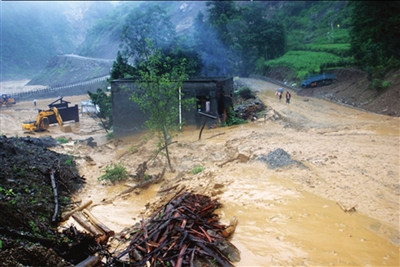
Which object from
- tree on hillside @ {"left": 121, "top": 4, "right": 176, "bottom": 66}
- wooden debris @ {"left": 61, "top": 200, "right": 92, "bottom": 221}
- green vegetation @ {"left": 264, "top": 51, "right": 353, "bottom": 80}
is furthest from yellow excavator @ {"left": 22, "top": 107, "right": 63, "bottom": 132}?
green vegetation @ {"left": 264, "top": 51, "right": 353, "bottom": 80}

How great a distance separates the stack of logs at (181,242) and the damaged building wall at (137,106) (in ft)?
Result: 42.7

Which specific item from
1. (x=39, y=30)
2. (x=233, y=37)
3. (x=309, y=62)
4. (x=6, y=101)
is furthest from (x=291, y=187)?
(x=39, y=30)

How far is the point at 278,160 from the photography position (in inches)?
455

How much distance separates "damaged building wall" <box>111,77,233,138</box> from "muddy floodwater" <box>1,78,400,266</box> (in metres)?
0.82

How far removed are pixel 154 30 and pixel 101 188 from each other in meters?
21.0

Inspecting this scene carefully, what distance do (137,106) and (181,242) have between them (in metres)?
15.3

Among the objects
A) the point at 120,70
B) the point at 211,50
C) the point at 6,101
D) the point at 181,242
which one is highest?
the point at 211,50

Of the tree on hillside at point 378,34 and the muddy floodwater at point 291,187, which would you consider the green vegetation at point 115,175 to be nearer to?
the muddy floodwater at point 291,187

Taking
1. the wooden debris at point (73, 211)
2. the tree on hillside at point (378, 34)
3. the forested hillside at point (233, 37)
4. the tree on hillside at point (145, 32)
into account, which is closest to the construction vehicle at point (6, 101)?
the forested hillside at point (233, 37)

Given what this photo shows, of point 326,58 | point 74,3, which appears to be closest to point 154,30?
point 326,58

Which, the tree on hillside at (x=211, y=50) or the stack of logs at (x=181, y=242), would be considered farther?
the tree on hillside at (x=211, y=50)

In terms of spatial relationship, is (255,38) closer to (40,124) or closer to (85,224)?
(40,124)

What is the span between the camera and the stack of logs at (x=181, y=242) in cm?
571

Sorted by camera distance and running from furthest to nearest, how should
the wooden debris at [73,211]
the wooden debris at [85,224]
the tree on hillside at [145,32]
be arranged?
the tree on hillside at [145,32] < the wooden debris at [73,211] < the wooden debris at [85,224]
